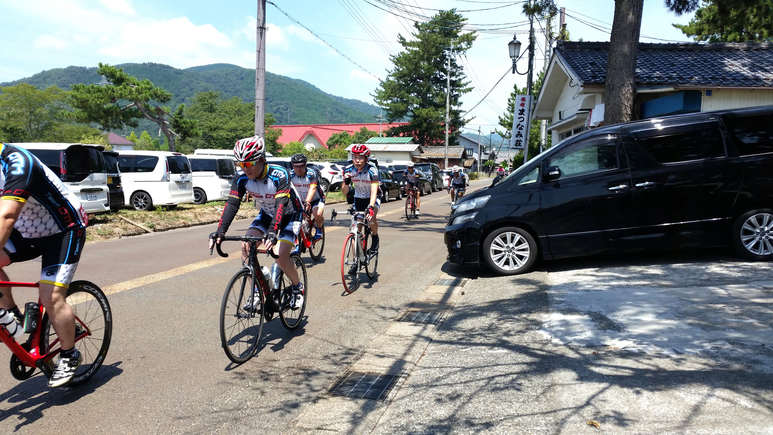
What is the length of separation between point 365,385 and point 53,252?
2.45 metres

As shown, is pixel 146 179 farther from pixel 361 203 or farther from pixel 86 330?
pixel 86 330

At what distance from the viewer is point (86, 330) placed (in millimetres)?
4043

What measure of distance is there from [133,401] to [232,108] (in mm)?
67098

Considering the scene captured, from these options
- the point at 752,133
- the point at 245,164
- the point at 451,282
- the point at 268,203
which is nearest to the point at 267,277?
the point at 268,203

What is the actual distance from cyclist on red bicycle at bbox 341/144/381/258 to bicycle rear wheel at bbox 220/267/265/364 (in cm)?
297

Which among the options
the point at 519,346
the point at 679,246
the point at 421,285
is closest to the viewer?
the point at 519,346

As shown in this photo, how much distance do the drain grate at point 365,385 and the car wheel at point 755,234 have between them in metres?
5.34

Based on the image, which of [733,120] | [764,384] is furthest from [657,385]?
[733,120]

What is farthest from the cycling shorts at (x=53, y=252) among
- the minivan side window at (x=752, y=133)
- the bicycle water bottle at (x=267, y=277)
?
the minivan side window at (x=752, y=133)

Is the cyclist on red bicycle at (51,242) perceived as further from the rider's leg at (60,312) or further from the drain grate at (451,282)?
the drain grate at (451,282)

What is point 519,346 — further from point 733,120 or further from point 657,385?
point 733,120

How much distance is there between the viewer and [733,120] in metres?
7.02

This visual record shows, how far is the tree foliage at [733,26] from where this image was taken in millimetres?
21750

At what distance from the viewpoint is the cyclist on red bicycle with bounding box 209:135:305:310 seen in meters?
4.57
